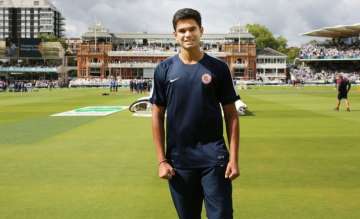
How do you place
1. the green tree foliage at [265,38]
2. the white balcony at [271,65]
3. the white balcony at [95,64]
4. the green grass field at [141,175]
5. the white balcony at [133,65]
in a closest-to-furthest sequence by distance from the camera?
the green grass field at [141,175] → the white balcony at [133,65] → the white balcony at [271,65] → the white balcony at [95,64] → the green tree foliage at [265,38]

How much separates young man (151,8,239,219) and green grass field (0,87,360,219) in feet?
8.58

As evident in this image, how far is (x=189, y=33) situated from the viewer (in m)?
4.44

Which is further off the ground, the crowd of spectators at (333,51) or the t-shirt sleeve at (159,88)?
the crowd of spectators at (333,51)

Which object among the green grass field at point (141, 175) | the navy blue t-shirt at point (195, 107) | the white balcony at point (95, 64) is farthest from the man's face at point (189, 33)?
the white balcony at point (95, 64)

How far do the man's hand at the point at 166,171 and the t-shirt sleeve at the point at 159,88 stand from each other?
49cm

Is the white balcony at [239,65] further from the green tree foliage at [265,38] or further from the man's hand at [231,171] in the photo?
the man's hand at [231,171]

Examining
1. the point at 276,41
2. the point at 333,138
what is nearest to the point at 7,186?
the point at 333,138

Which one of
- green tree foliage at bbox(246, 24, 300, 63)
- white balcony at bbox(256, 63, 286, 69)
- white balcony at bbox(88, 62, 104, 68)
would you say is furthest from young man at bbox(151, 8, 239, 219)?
green tree foliage at bbox(246, 24, 300, 63)

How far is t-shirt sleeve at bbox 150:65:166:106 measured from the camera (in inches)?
177

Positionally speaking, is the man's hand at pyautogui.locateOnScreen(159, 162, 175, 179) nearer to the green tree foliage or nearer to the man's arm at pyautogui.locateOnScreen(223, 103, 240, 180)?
the man's arm at pyautogui.locateOnScreen(223, 103, 240, 180)

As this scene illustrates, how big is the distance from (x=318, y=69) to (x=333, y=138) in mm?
115898

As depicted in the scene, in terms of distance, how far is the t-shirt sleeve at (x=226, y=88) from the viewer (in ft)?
14.7

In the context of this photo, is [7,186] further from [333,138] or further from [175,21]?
[333,138]

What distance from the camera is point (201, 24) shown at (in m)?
4.55
